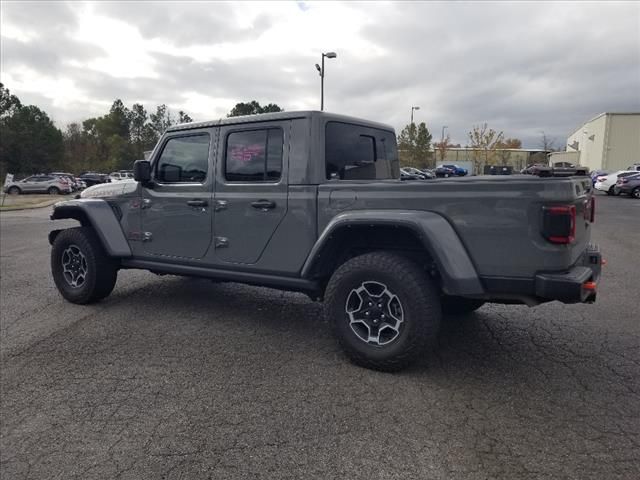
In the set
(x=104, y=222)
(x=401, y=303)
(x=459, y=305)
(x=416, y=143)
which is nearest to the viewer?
(x=401, y=303)

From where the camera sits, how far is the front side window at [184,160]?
453 cm

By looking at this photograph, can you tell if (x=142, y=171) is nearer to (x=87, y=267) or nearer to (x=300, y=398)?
(x=87, y=267)

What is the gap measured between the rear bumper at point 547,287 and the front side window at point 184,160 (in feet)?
9.38

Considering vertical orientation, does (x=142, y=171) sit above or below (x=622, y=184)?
above

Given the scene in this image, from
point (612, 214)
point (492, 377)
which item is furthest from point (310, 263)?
point (612, 214)

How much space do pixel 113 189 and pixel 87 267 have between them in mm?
920

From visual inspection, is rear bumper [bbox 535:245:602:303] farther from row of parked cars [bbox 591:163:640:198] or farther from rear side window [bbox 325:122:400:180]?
row of parked cars [bbox 591:163:640:198]

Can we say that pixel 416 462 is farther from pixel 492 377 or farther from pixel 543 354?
pixel 543 354

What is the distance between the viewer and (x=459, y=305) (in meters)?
4.53

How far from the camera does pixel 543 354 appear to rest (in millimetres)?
3809

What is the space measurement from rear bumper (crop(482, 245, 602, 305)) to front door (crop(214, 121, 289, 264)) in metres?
1.78

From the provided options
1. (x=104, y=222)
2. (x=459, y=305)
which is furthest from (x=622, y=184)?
(x=104, y=222)

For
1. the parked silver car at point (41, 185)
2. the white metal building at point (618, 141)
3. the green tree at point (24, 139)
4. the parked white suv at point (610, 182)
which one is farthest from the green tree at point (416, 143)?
the green tree at point (24, 139)

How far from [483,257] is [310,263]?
4.36 ft
